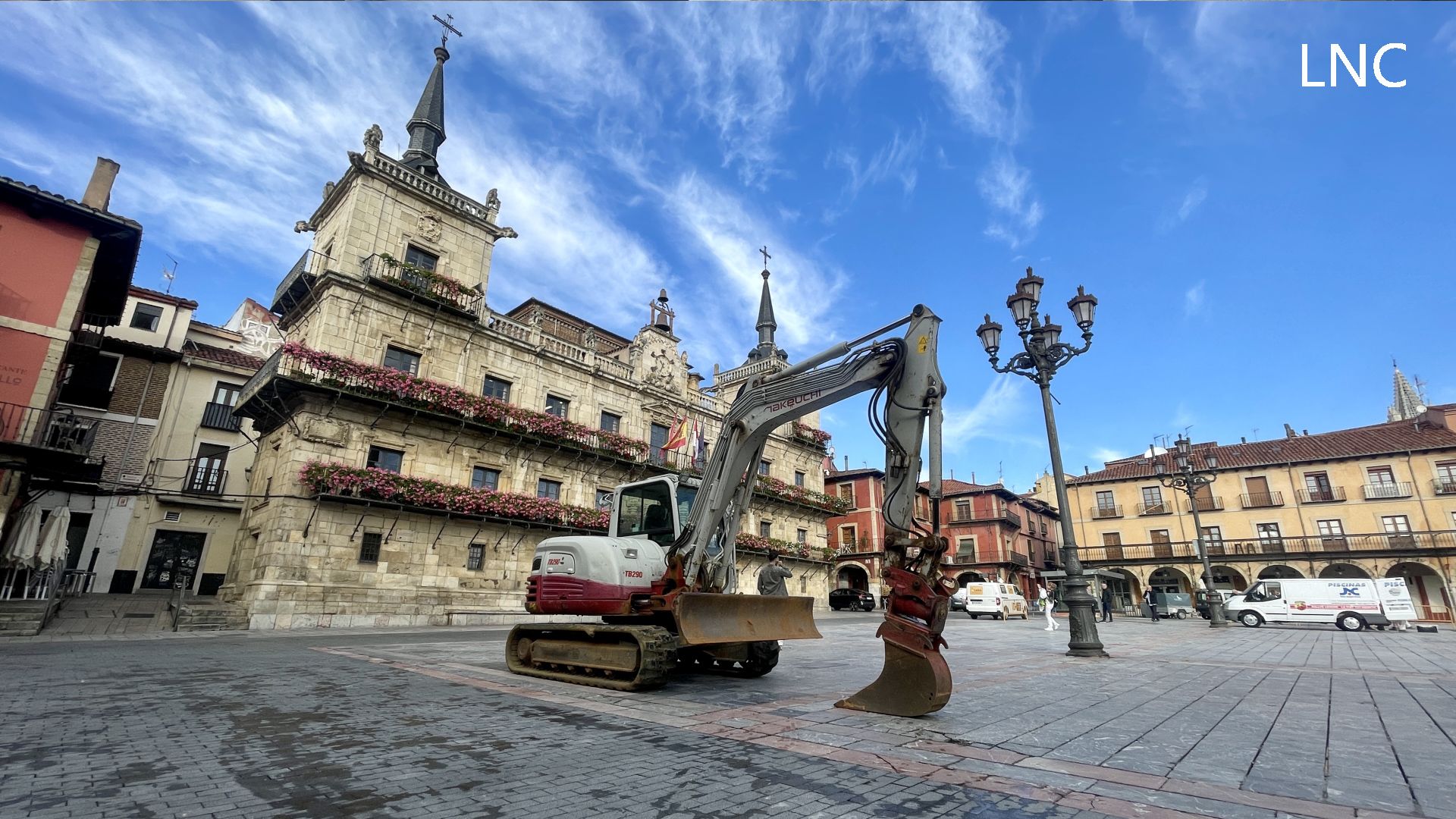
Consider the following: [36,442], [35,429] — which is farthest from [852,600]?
[35,429]

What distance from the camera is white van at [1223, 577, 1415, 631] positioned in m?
23.7

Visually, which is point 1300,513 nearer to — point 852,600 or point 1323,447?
point 1323,447

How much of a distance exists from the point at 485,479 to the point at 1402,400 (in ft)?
309

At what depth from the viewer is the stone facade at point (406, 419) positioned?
17.0 metres

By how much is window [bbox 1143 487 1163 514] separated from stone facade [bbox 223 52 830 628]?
36235 millimetres

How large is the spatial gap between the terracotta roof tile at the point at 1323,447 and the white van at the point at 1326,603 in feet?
29.3

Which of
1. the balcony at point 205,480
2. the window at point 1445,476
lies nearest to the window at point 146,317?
the balcony at point 205,480

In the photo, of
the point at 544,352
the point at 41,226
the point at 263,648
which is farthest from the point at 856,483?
the point at 41,226

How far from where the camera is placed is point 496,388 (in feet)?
73.4

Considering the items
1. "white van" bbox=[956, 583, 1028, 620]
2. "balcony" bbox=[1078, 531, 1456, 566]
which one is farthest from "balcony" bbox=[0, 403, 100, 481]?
"balcony" bbox=[1078, 531, 1456, 566]

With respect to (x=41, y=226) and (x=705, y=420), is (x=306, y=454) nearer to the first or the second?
(x=41, y=226)

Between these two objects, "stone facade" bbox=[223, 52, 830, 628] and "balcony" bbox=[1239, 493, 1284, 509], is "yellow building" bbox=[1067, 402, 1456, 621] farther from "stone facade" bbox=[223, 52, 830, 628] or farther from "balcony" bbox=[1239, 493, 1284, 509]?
"stone facade" bbox=[223, 52, 830, 628]

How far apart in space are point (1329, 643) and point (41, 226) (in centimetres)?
3356

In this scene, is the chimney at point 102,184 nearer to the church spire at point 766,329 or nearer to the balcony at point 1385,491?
the church spire at point 766,329
